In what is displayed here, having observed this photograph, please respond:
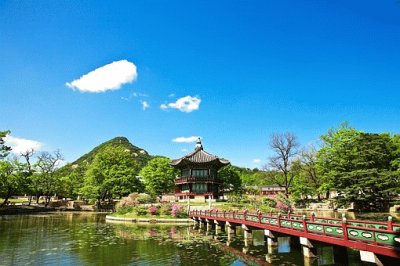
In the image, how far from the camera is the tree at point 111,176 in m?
60.5

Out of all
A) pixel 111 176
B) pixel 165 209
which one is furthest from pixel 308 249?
pixel 111 176

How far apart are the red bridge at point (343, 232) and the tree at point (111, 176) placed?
43609 mm

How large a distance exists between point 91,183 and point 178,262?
53071 millimetres

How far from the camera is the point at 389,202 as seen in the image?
4403cm

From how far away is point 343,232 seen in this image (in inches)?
501

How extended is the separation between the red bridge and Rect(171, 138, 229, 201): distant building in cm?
3154

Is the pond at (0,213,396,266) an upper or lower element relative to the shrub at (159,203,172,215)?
lower

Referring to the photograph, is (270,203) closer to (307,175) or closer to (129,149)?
(307,175)

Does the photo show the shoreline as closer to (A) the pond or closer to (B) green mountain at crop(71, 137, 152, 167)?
(A) the pond

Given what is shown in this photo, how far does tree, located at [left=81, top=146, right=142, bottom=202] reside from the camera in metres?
60.5

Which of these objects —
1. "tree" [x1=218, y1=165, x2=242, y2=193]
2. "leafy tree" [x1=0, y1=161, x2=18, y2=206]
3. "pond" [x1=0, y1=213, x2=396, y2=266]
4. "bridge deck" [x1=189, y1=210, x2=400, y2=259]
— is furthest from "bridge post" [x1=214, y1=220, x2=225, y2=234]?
"leafy tree" [x1=0, y1=161, x2=18, y2=206]

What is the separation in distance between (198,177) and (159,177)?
11.0 metres

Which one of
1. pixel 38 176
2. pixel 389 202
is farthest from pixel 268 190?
pixel 38 176

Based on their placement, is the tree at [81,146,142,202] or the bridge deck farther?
the tree at [81,146,142,202]
